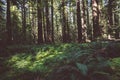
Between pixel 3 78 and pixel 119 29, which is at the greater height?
pixel 119 29

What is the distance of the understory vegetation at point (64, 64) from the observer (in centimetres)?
642

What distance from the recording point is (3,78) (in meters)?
8.34

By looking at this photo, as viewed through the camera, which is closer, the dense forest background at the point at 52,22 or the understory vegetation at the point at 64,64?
the understory vegetation at the point at 64,64

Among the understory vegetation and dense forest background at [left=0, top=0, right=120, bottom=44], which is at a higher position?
dense forest background at [left=0, top=0, right=120, bottom=44]

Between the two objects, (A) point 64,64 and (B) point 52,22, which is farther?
(B) point 52,22

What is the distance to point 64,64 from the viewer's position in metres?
7.55

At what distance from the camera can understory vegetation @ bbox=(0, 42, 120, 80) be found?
21.1ft

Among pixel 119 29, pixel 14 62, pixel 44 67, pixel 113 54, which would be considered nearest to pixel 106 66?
pixel 113 54

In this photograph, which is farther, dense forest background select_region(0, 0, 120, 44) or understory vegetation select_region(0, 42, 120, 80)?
dense forest background select_region(0, 0, 120, 44)

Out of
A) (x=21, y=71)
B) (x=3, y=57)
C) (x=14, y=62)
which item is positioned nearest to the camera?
(x=21, y=71)

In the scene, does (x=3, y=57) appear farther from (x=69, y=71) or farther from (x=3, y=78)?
(x=69, y=71)

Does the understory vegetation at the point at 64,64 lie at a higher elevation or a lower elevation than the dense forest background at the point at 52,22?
lower

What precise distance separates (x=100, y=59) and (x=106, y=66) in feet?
1.28

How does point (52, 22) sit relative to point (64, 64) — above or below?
above
